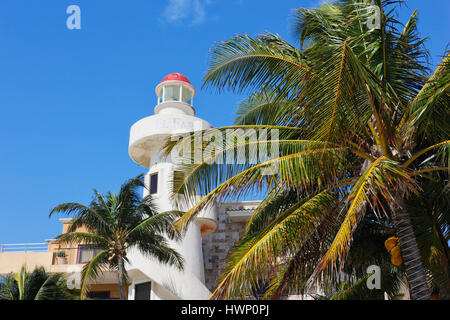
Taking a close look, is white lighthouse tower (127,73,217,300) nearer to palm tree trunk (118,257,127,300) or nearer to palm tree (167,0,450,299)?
palm tree trunk (118,257,127,300)

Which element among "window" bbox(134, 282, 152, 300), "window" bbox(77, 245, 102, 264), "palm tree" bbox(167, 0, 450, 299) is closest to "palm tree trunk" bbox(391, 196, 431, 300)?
"palm tree" bbox(167, 0, 450, 299)

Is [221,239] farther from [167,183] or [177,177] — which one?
[177,177]

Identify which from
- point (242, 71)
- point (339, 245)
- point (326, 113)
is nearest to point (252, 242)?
point (339, 245)

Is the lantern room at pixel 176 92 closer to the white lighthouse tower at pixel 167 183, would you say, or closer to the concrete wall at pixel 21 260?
the white lighthouse tower at pixel 167 183

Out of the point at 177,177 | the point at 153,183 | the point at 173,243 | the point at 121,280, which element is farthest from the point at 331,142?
the point at 153,183

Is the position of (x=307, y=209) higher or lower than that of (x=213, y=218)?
lower

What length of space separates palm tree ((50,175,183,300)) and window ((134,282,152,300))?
6.60 feet

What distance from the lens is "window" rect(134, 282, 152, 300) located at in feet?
78.3

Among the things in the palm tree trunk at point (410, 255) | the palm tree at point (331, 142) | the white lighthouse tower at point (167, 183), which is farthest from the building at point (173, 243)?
the palm tree trunk at point (410, 255)

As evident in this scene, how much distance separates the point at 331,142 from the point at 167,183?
17.3m
